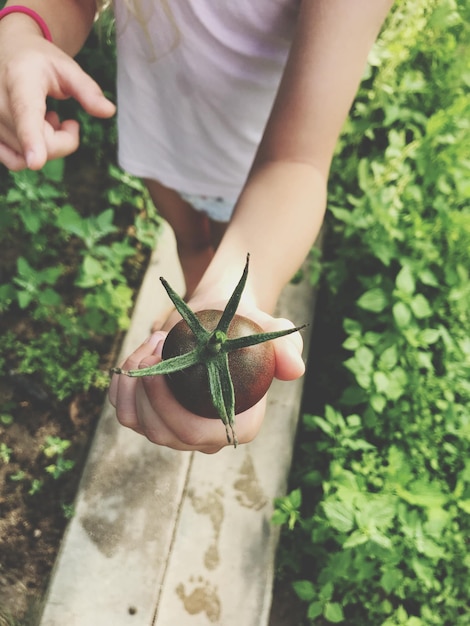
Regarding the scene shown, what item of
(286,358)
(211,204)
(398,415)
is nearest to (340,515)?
(398,415)

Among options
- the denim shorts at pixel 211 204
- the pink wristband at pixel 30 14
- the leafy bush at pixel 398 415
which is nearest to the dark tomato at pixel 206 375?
the pink wristband at pixel 30 14

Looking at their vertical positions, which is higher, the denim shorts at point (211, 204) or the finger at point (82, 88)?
the finger at point (82, 88)

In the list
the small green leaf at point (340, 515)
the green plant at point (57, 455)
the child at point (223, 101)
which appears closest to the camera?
the child at point (223, 101)

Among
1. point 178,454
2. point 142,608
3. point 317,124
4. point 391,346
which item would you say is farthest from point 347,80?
point 142,608

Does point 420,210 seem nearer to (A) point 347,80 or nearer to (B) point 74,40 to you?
(A) point 347,80

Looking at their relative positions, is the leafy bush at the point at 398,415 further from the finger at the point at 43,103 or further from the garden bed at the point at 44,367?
the finger at the point at 43,103

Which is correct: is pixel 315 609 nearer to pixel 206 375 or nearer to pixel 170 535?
pixel 170 535
